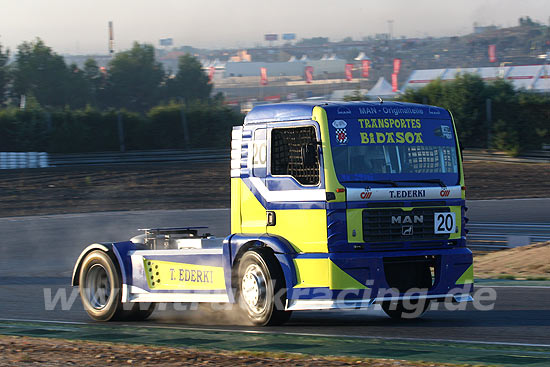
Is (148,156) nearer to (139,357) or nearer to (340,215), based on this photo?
(340,215)

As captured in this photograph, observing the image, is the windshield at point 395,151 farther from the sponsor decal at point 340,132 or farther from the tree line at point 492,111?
the tree line at point 492,111

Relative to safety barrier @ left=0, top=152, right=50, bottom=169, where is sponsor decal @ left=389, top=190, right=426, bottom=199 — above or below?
above

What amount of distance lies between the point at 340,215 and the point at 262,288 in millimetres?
1201

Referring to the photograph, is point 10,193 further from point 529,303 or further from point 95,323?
point 529,303

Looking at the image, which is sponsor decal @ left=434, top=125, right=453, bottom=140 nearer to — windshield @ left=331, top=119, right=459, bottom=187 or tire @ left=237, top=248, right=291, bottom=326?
windshield @ left=331, top=119, right=459, bottom=187

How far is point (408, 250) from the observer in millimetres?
9078

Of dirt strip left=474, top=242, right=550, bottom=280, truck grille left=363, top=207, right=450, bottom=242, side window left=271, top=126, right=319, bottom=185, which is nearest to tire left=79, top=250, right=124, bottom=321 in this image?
side window left=271, top=126, right=319, bottom=185

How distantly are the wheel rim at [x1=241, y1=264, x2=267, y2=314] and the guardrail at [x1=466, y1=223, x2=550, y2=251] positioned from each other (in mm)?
10776

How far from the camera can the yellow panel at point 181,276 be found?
972cm

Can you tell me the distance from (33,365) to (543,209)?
71.4 ft

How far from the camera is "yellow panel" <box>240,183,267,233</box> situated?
943 centimetres

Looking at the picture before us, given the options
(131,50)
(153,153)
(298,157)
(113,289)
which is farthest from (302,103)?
(131,50)

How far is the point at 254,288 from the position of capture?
9.20 metres

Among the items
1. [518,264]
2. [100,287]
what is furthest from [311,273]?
[518,264]
